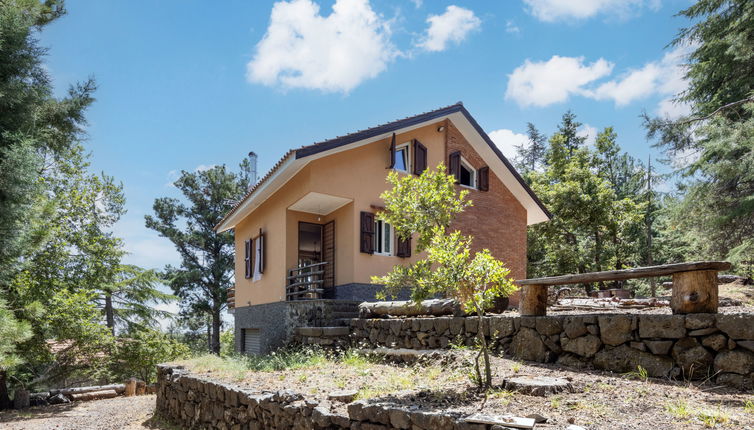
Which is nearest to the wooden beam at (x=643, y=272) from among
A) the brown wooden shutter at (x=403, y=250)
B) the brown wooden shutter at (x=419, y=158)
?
the brown wooden shutter at (x=403, y=250)

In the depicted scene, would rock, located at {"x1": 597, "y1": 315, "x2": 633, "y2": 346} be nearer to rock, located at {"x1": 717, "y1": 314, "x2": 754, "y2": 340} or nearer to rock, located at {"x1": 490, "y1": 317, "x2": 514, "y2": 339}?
rock, located at {"x1": 717, "y1": 314, "x2": 754, "y2": 340}

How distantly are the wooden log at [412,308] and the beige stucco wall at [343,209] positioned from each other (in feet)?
7.08

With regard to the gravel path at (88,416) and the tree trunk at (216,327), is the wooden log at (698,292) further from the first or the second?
the tree trunk at (216,327)

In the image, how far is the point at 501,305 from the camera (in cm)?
729

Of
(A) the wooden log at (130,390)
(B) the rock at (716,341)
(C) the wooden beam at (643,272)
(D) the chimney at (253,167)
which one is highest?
(D) the chimney at (253,167)

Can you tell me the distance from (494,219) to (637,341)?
10345 millimetres

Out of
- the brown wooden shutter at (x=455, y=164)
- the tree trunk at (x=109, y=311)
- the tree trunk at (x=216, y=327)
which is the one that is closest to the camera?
the brown wooden shutter at (x=455, y=164)

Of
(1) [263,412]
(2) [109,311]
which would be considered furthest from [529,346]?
(2) [109,311]

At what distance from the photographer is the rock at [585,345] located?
5.35 m

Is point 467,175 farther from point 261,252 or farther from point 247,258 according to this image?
point 247,258

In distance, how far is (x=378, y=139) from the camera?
12461 millimetres

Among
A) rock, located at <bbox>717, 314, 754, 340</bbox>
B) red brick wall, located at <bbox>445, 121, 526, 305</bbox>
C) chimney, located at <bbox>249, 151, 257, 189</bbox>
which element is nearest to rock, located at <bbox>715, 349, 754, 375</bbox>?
rock, located at <bbox>717, 314, 754, 340</bbox>

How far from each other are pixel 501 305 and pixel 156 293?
1911cm

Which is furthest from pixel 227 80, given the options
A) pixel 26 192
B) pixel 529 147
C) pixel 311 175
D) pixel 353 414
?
pixel 529 147
